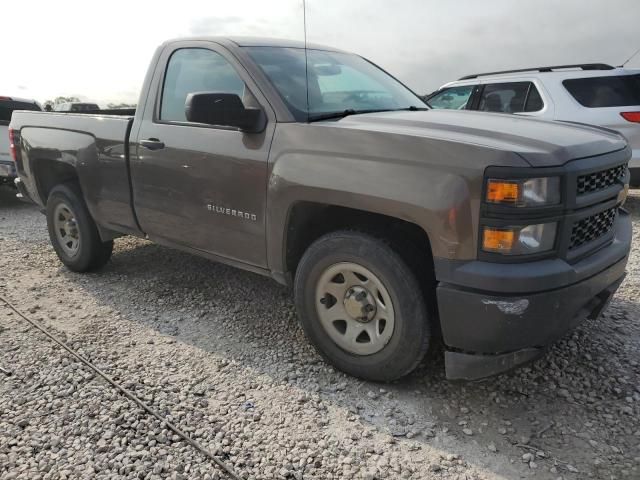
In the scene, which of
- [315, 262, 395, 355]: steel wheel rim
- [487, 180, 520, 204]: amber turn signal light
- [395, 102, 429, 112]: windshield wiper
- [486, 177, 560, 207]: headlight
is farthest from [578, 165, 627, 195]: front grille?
[395, 102, 429, 112]: windshield wiper

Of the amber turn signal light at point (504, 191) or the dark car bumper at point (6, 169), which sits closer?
the amber turn signal light at point (504, 191)

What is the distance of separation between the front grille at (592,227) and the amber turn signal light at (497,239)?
1.21 ft

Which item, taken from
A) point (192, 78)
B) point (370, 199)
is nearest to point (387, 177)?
point (370, 199)

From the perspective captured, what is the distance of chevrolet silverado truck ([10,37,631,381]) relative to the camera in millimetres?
2338

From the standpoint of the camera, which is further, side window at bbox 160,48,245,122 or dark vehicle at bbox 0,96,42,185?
dark vehicle at bbox 0,96,42,185

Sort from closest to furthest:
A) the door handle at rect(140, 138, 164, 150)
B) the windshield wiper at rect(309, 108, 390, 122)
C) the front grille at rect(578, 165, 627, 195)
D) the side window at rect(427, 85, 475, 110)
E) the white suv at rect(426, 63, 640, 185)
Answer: the front grille at rect(578, 165, 627, 195), the windshield wiper at rect(309, 108, 390, 122), the door handle at rect(140, 138, 164, 150), the white suv at rect(426, 63, 640, 185), the side window at rect(427, 85, 475, 110)

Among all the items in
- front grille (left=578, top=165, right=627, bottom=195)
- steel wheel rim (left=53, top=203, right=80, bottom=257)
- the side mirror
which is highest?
the side mirror

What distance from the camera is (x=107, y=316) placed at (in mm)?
3945

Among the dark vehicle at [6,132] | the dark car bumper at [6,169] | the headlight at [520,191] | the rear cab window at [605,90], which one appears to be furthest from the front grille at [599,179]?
the dark car bumper at [6,169]

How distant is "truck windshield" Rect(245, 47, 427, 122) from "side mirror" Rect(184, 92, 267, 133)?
0.74 ft

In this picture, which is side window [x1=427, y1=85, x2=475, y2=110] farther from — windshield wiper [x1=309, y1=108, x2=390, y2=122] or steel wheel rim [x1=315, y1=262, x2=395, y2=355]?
steel wheel rim [x1=315, y1=262, x2=395, y2=355]

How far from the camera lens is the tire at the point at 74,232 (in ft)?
15.1

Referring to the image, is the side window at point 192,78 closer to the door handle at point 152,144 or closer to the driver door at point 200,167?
the driver door at point 200,167

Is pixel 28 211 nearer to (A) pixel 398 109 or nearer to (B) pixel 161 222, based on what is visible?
(B) pixel 161 222
